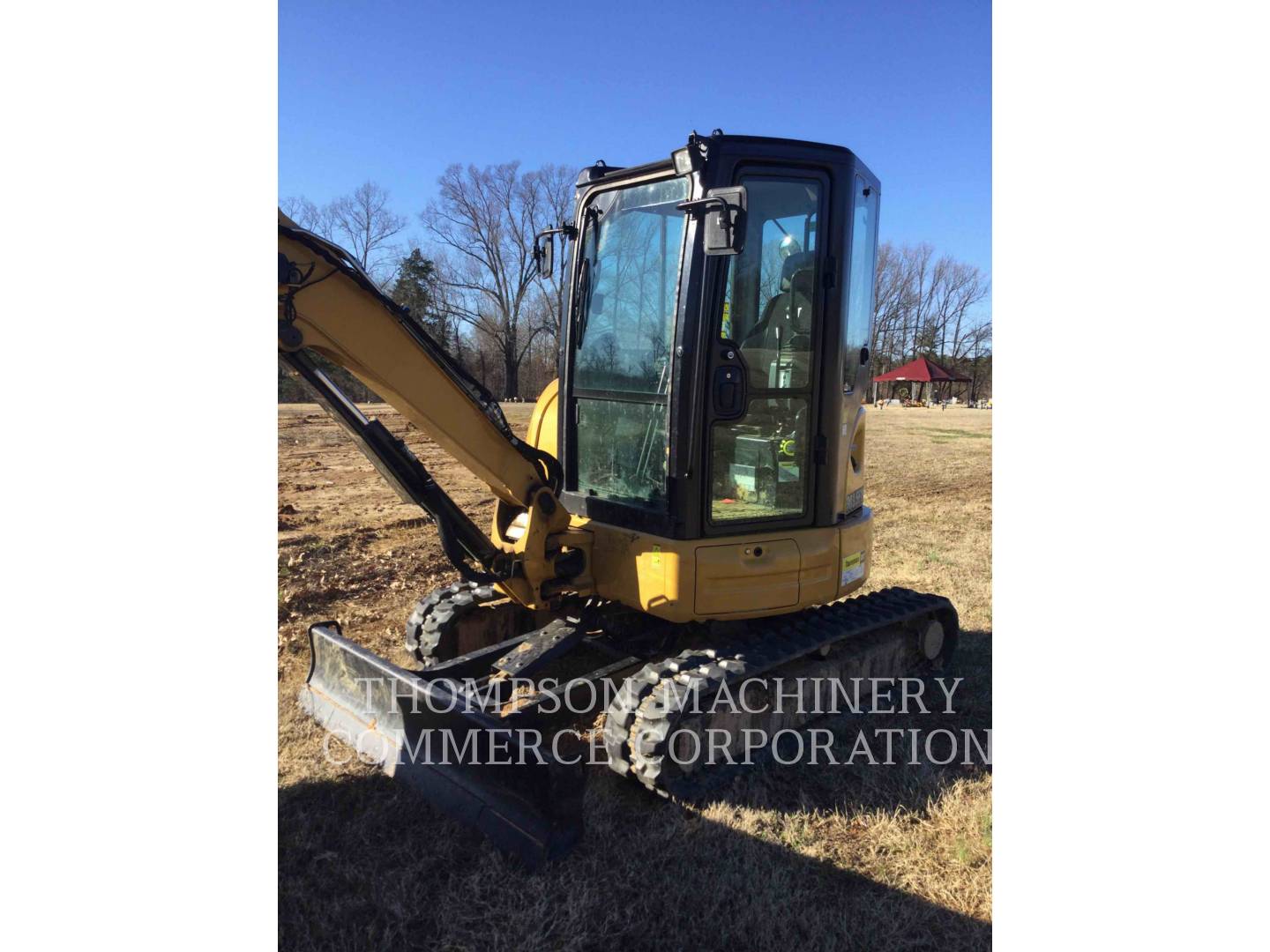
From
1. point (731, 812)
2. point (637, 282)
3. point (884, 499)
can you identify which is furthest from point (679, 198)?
point (884, 499)

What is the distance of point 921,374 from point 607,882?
153ft

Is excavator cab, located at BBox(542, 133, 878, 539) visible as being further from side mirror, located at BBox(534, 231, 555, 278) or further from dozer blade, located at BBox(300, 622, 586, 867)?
dozer blade, located at BBox(300, 622, 586, 867)

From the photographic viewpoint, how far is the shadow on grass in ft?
8.91

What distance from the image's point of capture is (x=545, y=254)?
170 inches

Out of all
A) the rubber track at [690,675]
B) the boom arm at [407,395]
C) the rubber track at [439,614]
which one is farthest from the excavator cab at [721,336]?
the rubber track at [439,614]

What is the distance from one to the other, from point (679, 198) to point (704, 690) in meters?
2.19

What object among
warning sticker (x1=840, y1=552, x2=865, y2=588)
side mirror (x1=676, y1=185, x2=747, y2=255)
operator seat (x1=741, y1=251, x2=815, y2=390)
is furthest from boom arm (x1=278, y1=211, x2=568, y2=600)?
warning sticker (x1=840, y1=552, x2=865, y2=588)

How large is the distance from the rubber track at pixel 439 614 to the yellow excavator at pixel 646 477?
0.47 m

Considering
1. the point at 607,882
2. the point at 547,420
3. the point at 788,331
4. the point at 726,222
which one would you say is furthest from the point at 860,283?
the point at 607,882

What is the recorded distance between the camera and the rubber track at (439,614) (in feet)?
14.9

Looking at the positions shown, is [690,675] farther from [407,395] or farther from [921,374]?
[921,374]

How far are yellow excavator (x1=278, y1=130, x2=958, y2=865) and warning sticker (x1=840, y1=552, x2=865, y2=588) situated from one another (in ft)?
0.05

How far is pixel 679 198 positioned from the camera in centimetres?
368

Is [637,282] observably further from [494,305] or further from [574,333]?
[494,305]
